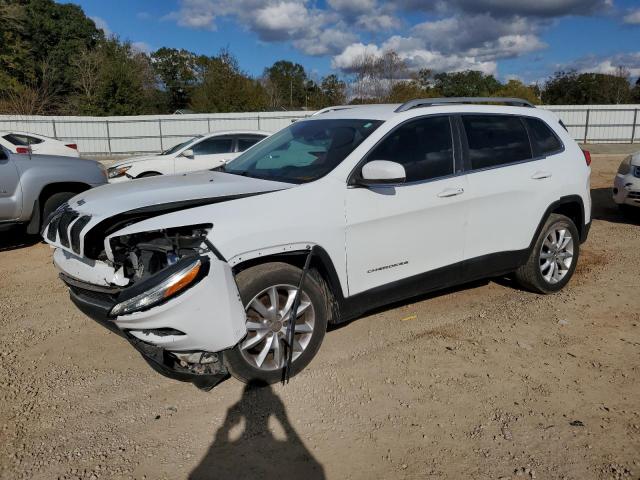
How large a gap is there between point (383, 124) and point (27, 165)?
216 inches

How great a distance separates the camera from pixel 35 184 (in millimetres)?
7250

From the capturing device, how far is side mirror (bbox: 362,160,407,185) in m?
3.64

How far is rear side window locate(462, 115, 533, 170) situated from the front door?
10.0 inches

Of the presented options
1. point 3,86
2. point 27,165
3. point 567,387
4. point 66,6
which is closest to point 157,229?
point 567,387

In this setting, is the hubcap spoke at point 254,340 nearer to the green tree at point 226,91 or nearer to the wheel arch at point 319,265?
the wheel arch at point 319,265

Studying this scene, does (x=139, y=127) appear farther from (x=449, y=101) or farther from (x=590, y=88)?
(x=590, y=88)

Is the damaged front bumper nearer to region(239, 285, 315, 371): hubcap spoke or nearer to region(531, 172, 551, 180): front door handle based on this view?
region(239, 285, 315, 371): hubcap spoke

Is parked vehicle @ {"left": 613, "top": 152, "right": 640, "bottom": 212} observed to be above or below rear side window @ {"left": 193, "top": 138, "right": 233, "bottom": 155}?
below

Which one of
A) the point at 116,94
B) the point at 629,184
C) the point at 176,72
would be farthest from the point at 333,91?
the point at 629,184

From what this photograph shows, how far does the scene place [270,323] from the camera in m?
3.48

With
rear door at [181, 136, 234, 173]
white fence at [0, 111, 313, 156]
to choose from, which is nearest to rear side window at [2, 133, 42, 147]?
rear door at [181, 136, 234, 173]

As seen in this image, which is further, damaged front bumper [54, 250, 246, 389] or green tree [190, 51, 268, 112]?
green tree [190, 51, 268, 112]

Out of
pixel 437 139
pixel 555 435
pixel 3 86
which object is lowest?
pixel 555 435

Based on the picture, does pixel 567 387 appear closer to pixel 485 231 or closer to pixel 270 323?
pixel 485 231
